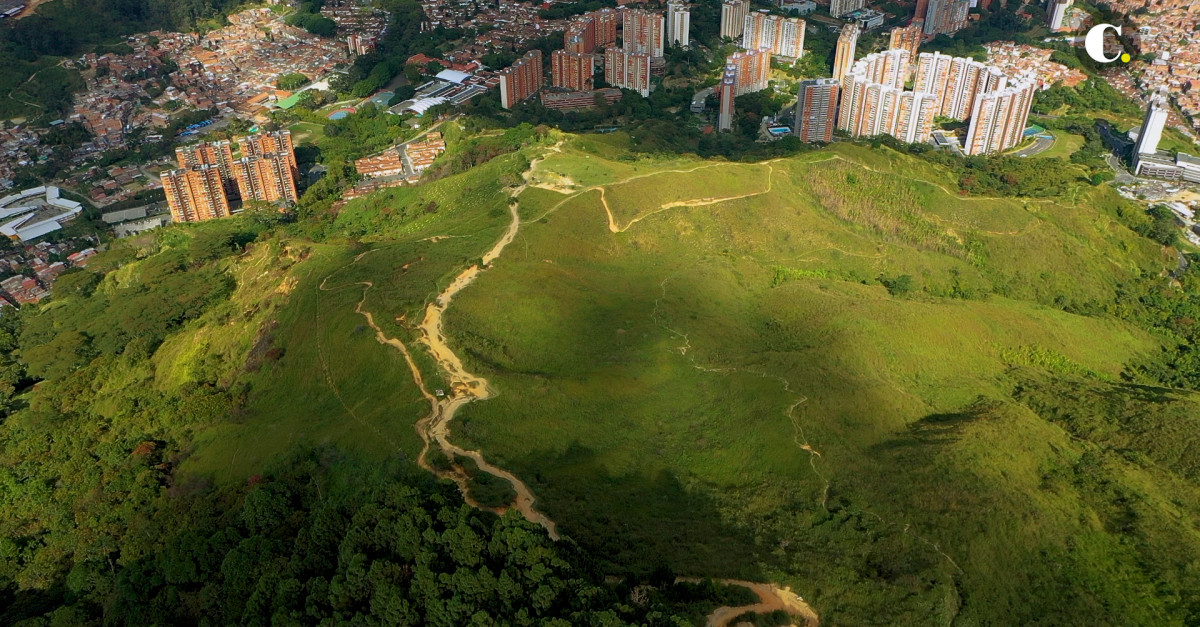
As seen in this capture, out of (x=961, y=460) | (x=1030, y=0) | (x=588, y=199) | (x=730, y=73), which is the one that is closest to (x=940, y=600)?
(x=961, y=460)

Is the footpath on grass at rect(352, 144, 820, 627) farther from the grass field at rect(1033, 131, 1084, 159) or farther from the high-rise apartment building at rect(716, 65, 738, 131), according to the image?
the grass field at rect(1033, 131, 1084, 159)

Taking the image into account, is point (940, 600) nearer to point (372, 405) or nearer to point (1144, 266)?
point (372, 405)

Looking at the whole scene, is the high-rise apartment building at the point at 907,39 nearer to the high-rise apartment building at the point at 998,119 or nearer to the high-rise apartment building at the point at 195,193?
the high-rise apartment building at the point at 998,119

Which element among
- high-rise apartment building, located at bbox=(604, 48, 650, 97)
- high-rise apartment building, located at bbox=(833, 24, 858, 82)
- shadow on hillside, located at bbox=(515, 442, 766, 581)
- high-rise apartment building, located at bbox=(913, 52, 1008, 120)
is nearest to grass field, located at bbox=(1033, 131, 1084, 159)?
high-rise apartment building, located at bbox=(913, 52, 1008, 120)

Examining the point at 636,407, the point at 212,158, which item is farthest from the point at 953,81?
the point at 212,158

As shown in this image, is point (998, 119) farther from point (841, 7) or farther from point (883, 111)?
point (841, 7)
